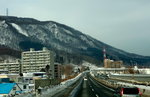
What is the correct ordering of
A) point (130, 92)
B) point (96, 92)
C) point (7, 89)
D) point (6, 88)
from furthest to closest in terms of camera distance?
1. point (6, 88)
2. point (7, 89)
3. point (96, 92)
4. point (130, 92)

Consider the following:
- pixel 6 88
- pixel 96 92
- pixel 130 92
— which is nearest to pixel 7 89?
pixel 6 88

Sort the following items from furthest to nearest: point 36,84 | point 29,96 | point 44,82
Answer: point 44,82 → point 36,84 → point 29,96

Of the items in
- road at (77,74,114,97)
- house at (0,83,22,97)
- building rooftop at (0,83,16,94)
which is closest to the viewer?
road at (77,74,114,97)

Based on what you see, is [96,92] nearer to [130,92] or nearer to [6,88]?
[130,92]

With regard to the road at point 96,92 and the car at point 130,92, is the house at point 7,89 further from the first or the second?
the car at point 130,92

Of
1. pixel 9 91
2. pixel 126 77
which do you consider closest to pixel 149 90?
pixel 9 91

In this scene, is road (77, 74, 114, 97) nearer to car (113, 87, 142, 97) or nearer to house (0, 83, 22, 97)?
car (113, 87, 142, 97)

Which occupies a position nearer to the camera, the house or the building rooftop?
the house

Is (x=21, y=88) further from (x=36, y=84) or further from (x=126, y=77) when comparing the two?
(x=126, y=77)

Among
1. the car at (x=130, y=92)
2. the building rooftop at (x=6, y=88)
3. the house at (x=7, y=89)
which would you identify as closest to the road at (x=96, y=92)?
the car at (x=130, y=92)

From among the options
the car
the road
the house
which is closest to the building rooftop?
the house

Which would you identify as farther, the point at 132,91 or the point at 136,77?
the point at 136,77

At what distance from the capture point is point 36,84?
192 ft

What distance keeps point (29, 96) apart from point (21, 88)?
173 ft
